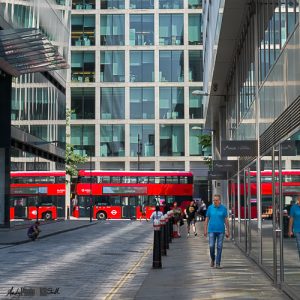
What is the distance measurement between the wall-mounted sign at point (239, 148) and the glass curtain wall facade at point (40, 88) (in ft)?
73.1

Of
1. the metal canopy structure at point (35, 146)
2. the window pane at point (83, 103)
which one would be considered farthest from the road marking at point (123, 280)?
the window pane at point (83, 103)

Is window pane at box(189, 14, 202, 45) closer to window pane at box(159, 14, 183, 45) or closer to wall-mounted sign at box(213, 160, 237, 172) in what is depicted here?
window pane at box(159, 14, 183, 45)

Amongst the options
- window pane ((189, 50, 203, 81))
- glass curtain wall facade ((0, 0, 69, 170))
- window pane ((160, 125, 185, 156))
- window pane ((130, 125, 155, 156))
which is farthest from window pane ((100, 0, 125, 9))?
glass curtain wall facade ((0, 0, 69, 170))

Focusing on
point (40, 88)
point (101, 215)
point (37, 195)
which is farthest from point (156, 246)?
point (101, 215)

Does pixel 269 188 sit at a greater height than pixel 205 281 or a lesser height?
greater

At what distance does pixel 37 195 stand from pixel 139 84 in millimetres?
30995

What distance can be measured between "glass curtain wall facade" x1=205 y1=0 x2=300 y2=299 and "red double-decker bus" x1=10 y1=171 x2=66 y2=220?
2400 centimetres

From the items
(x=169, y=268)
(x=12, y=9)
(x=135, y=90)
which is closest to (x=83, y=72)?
(x=135, y=90)

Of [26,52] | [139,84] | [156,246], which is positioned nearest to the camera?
[156,246]

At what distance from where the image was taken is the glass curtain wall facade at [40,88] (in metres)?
41.2

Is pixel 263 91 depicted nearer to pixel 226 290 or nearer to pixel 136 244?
pixel 226 290

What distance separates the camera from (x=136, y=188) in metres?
57.7

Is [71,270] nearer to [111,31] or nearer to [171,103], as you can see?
[171,103]

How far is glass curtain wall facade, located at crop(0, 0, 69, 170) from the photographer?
4125 centimetres
